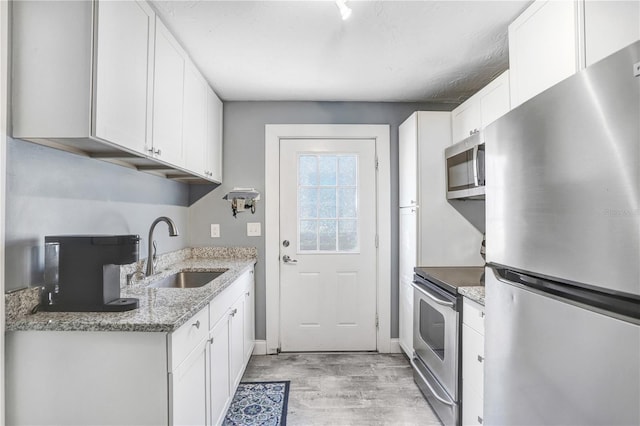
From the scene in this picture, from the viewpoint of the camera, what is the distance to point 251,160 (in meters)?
2.95

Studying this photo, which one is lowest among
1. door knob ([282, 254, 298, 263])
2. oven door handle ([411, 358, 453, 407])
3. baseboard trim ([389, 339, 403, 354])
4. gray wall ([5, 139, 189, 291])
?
baseboard trim ([389, 339, 403, 354])

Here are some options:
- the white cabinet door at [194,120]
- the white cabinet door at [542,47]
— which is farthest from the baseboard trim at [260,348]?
the white cabinet door at [542,47]

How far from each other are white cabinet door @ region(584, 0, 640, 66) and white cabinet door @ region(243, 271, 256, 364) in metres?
2.40

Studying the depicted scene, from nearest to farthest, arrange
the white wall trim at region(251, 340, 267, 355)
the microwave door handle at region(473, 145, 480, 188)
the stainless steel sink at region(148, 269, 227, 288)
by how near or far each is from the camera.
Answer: the microwave door handle at region(473, 145, 480, 188)
the stainless steel sink at region(148, 269, 227, 288)
the white wall trim at region(251, 340, 267, 355)

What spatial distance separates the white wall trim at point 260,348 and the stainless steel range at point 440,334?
4.29 feet

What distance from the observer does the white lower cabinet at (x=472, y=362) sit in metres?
1.53

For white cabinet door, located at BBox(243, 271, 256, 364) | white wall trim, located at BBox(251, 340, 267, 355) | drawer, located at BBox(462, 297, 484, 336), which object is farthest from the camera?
white wall trim, located at BBox(251, 340, 267, 355)

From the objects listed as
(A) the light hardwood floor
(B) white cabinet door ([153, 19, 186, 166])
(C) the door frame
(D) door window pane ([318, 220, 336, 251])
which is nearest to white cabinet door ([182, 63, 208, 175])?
(B) white cabinet door ([153, 19, 186, 166])

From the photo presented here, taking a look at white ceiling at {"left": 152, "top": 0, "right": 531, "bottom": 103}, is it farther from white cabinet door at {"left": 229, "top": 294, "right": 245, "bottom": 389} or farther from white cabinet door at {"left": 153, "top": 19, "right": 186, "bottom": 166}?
white cabinet door at {"left": 229, "top": 294, "right": 245, "bottom": 389}

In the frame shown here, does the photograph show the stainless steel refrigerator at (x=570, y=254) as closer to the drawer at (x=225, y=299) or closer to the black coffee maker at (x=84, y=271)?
the drawer at (x=225, y=299)

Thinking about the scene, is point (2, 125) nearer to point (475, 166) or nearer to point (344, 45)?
point (344, 45)

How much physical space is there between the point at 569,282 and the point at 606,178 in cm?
26

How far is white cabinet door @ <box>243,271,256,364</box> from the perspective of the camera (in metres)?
2.51

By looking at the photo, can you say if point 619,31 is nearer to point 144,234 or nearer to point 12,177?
point 12,177
